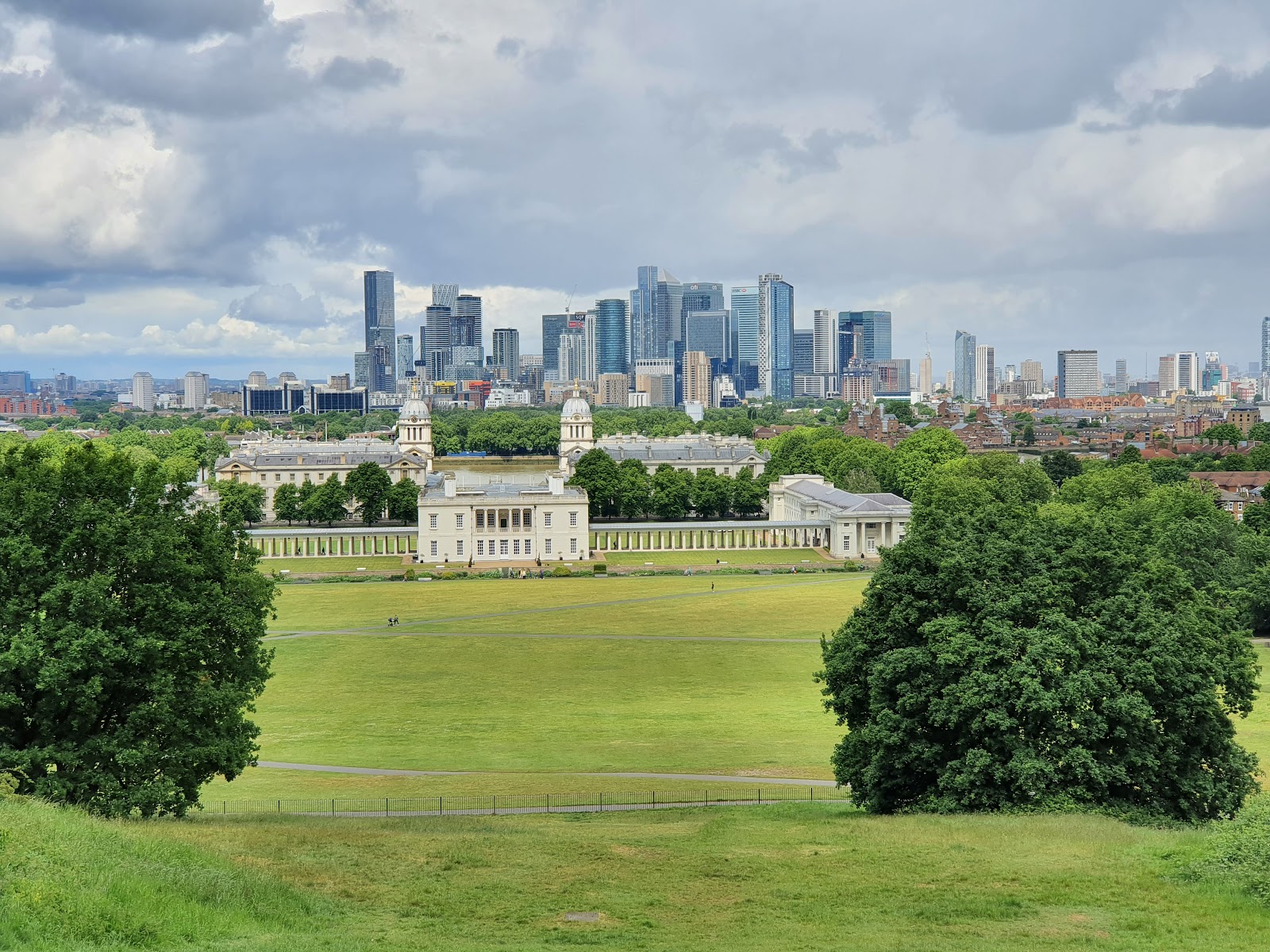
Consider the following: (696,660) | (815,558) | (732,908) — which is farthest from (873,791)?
(815,558)

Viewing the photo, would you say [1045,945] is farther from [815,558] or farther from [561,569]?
[815,558]

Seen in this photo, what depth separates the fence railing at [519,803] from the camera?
1320 inches

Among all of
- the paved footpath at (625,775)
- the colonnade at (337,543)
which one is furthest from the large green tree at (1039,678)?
the colonnade at (337,543)

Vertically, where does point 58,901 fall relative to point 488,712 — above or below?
above

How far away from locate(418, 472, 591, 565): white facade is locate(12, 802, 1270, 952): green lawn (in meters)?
77.4

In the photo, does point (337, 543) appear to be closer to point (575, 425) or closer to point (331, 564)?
point (331, 564)

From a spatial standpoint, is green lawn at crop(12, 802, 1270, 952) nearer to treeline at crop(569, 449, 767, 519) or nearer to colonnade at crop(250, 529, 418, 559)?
colonnade at crop(250, 529, 418, 559)

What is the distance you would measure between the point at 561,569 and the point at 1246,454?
90149mm

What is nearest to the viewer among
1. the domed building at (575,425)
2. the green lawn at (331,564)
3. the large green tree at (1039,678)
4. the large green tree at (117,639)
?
the large green tree at (117,639)

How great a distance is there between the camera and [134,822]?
2641 cm

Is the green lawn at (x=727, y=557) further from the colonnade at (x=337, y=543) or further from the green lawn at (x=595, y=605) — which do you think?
the colonnade at (x=337, y=543)

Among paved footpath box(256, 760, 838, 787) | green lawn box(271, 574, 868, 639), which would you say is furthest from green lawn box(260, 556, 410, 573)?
paved footpath box(256, 760, 838, 787)

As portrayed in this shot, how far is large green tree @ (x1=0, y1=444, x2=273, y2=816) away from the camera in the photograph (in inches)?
1131

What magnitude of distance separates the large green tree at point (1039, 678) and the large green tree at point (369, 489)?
276 ft
